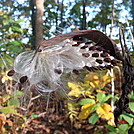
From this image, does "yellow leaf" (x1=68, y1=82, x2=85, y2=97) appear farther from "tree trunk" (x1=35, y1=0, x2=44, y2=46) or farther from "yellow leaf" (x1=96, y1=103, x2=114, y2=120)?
"tree trunk" (x1=35, y1=0, x2=44, y2=46)

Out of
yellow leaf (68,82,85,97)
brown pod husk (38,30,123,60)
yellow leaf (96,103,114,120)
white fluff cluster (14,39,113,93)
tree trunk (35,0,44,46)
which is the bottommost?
yellow leaf (96,103,114,120)

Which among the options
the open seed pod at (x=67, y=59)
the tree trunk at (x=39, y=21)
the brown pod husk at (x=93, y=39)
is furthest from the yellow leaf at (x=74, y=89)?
the tree trunk at (x=39, y=21)

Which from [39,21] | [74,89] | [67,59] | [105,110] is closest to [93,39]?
[67,59]

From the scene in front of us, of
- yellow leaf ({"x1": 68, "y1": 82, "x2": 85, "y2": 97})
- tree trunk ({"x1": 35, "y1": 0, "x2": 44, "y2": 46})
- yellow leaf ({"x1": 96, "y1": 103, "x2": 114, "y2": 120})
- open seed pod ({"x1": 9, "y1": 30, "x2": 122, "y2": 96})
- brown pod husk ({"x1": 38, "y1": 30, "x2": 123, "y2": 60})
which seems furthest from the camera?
tree trunk ({"x1": 35, "y1": 0, "x2": 44, "y2": 46})

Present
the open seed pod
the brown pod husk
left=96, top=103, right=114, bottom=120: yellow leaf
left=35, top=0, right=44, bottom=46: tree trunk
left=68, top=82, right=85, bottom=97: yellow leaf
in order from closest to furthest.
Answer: the brown pod husk, the open seed pod, left=68, top=82, right=85, bottom=97: yellow leaf, left=96, top=103, right=114, bottom=120: yellow leaf, left=35, top=0, right=44, bottom=46: tree trunk

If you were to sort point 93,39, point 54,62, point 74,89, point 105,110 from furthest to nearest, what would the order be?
point 105,110, point 74,89, point 54,62, point 93,39

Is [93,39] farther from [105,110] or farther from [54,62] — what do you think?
[105,110]

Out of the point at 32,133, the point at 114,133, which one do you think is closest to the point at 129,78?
the point at 114,133

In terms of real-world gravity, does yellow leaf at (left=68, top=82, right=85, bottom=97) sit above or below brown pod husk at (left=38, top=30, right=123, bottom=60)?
below

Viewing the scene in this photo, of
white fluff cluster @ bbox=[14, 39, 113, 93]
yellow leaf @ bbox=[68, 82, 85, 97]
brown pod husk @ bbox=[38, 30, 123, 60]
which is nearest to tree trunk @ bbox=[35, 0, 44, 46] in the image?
yellow leaf @ bbox=[68, 82, 85, 97]

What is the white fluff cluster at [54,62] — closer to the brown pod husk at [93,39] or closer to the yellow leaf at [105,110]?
the brown pod husk at [93,39]

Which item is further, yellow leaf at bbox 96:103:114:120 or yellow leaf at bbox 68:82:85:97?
yellow leaf at bbox 96:103:114:120

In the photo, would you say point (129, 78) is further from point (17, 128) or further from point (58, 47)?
point (17, 128)
